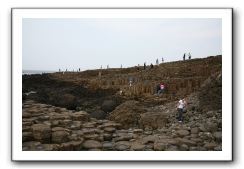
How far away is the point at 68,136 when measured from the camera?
4.62 meters

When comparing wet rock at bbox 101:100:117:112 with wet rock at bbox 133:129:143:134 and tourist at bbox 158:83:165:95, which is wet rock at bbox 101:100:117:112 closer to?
wet rock at bbox 133:129:143:134

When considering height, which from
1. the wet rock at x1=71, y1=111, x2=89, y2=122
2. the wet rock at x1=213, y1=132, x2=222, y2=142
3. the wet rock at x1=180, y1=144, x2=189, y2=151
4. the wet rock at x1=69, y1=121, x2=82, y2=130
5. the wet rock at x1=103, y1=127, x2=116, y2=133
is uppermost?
the wet rock at x1=71, y1=111, x2=89, y2=122

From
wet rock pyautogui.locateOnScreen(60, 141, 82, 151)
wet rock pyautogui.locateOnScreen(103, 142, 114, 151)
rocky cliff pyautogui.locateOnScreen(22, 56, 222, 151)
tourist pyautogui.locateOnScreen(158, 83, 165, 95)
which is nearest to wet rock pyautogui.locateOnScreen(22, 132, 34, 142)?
rocky cliff pyautogui.locateOnScreen(22, 56, 222, 151)

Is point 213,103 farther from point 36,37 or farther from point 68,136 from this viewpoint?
point 36,37

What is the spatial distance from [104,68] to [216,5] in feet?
A: 5.29

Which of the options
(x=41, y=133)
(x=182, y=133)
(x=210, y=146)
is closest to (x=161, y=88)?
(x=182, y=133)

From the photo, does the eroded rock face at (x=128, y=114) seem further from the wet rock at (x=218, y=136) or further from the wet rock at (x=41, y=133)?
the wet rock at (x=218, y=136)

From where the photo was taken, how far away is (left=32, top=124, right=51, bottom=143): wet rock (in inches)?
178

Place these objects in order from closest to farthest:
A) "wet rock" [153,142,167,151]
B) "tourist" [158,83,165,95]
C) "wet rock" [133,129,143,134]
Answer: "wet rock" [153,142,167,151] < "wet rock" [133,129,143,134] < "tourist" [158,83,165,95]

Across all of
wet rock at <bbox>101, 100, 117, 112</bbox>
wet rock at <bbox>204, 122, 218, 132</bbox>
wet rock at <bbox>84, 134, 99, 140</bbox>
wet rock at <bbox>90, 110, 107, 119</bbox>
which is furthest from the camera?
wet rock at <bbox>101, 100, 117, 112</bbox>

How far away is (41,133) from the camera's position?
4539 millimetres

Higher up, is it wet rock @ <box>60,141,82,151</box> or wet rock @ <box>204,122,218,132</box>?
wet rock @ <box>204,122,218,132</box>

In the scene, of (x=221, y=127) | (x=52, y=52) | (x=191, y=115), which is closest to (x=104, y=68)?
(x=52, y=52)

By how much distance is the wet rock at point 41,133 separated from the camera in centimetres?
452
